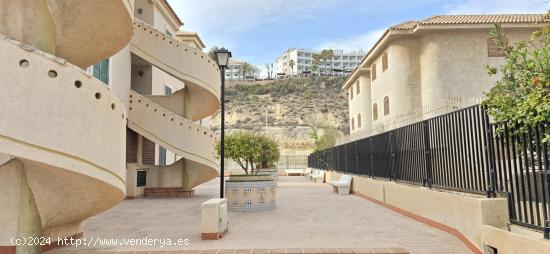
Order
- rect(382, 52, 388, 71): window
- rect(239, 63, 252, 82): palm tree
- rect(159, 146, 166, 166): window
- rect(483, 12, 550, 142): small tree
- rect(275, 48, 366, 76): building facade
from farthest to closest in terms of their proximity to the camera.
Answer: rect(275, 48, 366, 76): building facade < rect(239, 63, 252, 82): palm tree < rect(382, 52, 388, 71): window < rect(159, 146, 166, 166): window < rect(483, 12, 550, 142): small tree

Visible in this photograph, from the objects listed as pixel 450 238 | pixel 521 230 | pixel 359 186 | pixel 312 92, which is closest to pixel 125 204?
pixel 359 186

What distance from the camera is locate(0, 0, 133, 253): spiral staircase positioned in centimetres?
507

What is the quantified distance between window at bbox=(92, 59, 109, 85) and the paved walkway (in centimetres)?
443

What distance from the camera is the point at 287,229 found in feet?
26.1

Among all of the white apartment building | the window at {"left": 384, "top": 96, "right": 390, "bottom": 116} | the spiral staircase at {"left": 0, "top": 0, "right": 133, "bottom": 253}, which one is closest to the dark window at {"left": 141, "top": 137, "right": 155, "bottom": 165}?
the spiral staircase at {"left": 0, "top": 0, "right": 133, "bottom": 253}

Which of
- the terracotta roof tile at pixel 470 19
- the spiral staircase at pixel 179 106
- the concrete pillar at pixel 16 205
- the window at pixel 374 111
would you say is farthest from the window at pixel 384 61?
the concrete pillar at pixel 16 205

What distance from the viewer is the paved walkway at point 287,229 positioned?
21.1 feet

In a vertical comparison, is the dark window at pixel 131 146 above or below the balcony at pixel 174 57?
below

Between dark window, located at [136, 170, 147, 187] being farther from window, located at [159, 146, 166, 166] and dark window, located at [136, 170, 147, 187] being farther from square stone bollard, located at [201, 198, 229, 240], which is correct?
square stone bollard, located at [201, 198, 229, 240]

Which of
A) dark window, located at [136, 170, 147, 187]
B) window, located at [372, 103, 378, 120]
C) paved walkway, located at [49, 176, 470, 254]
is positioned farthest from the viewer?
window, located at [372, 103, 378, 120]

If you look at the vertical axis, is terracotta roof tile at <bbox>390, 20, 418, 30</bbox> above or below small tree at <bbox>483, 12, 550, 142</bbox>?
above

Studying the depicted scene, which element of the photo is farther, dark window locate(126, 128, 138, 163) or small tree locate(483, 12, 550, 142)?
dark window locate(126, 128, 138, 163)

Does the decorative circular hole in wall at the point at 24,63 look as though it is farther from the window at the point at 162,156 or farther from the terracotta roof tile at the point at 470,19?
the terracotta roof tile at the point at 470,19

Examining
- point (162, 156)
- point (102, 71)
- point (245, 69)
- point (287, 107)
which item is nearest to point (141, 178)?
point (162, 156)
